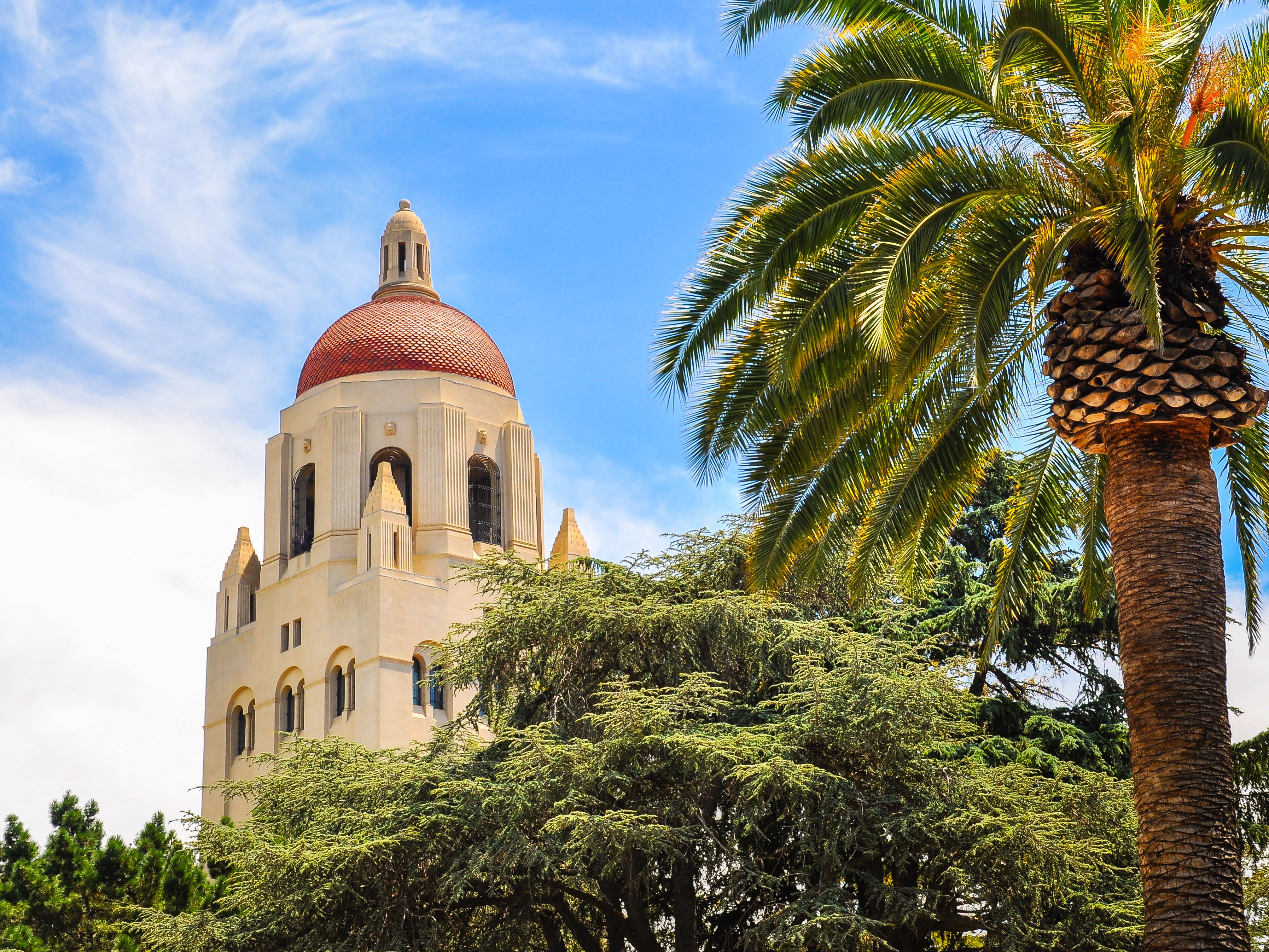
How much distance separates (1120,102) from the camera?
12680mm

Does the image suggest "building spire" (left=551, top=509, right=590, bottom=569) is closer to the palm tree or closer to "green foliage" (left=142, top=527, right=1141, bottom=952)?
"green foliage" (left=142, top=527, right=1141, bottom=952)

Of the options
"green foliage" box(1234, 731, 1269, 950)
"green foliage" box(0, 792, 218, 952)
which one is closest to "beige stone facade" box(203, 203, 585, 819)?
"green foliage" box(0, 792, 218, 952)

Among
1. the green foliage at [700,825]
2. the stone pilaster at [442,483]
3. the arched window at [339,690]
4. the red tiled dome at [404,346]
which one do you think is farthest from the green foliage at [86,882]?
the red tiled dome at [404,346]

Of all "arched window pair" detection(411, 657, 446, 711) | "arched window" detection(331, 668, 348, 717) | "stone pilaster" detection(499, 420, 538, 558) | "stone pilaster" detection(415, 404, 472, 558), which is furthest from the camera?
"stone pilaster" detection(499, 420, 538, 558)

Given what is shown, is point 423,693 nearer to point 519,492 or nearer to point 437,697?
point 437,697

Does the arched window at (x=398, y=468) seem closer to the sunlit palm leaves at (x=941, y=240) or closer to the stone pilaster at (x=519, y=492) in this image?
the stone pilaster at (x=519, y=492)

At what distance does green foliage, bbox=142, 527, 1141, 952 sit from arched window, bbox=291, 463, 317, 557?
96.2ft

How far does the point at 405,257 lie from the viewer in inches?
2281

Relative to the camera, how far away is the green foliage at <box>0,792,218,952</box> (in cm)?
2694

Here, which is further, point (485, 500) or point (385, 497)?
point (485, 500)

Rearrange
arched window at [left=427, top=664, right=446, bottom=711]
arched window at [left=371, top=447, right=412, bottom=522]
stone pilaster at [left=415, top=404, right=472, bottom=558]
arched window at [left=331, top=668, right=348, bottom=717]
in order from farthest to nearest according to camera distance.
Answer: arched window at [left=371, top=447, right=412, bottom=522]
stone pilaster at [left=415, top=404, right=472, bottom=558]
arched window at [left=331, top=668, right=348, bottom=717]
arched window at [left=427, top=664, right=446, bottom=711]

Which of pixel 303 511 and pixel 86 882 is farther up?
pixel 303 511

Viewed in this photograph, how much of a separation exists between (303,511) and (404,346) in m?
6.32

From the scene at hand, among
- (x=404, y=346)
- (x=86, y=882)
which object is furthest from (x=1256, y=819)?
(x=404, y=346)
